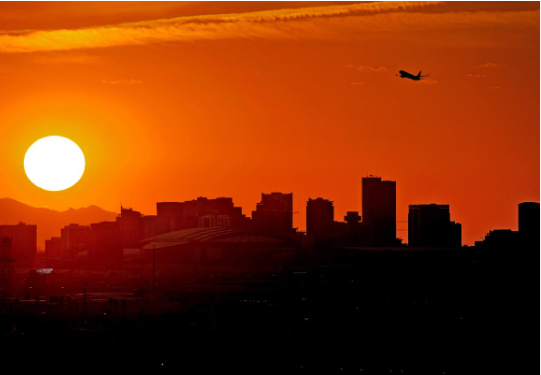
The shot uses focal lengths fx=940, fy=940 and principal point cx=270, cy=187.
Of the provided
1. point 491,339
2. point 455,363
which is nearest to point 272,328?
point 491,339

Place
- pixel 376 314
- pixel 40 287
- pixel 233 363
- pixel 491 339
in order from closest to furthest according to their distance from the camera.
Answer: pixel 233 363
pixel 491 339
pixel 376 314
pixel 40 287

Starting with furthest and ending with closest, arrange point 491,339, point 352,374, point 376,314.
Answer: point 376,314
point 491,339
point 352,374

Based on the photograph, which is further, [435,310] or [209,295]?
[209,295]

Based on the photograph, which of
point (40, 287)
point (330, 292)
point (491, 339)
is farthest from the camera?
point (40, 287)

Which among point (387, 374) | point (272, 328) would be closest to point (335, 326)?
point (272, 328)

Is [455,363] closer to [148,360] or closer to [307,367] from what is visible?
[307,367]

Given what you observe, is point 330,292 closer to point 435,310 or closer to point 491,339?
point 435,310
